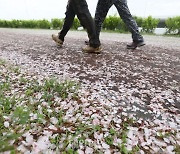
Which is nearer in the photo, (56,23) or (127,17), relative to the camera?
(127,17)

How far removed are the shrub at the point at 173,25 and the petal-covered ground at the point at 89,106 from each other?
1443 cm

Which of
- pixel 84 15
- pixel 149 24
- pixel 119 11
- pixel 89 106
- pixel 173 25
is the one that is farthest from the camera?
pixel 149 24

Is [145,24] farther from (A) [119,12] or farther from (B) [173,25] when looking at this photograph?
(A) [119,12]

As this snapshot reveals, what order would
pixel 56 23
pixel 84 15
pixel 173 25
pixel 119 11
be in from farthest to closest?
1. pixel 56 23
2. pixel 173 25
3. pixel 119 11
4. pixel 84 15

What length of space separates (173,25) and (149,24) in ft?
6.97

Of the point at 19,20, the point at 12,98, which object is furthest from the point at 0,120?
the point at 19,20

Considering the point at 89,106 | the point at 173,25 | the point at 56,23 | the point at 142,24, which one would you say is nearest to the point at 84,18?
the point at 89,106

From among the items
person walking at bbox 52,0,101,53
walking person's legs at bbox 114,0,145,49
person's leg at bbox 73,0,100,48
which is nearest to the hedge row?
walking person's legs at bbox 114,0,145,49

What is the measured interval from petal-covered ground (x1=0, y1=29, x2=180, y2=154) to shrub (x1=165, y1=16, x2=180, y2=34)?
14.4 m

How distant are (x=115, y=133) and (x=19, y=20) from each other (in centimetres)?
2740

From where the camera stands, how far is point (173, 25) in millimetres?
18844

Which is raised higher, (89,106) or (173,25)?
(89,106)

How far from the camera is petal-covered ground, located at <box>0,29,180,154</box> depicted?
2.40m

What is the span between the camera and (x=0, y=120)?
2682 mm
